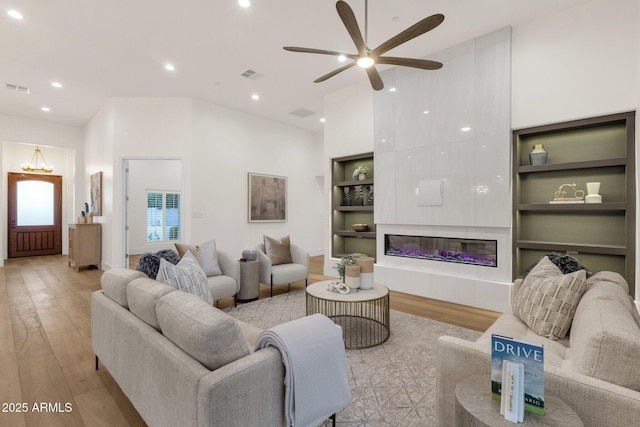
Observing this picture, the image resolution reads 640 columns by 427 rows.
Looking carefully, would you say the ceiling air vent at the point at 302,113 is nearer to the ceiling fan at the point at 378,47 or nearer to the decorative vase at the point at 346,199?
the decorative vase at the point at 346,199

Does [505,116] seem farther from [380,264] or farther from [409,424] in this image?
[409,424]

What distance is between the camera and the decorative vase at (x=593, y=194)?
3.37 metres

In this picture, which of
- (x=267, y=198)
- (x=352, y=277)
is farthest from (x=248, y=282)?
(x=267, y=198)

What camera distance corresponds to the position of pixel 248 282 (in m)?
4.21

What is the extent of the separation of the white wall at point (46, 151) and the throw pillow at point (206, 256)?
6.14 metres

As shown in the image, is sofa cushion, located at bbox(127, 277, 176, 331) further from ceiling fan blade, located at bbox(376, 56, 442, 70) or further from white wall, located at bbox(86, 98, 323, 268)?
white wall, located at bbox(86, 98, 323, 268)

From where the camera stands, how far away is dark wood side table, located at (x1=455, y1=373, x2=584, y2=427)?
1051 mm

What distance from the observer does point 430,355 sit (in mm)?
2709

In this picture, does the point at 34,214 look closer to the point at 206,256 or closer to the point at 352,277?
the point at 206,256

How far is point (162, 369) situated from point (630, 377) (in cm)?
187

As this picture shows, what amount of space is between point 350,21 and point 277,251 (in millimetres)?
3233

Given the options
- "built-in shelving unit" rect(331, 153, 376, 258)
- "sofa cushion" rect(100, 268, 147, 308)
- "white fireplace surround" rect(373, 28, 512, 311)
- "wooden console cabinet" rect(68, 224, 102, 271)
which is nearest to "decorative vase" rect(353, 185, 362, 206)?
"built-in shelving unit" rect(331, 153, 376, 258)

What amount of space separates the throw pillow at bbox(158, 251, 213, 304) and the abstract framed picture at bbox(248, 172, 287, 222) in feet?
14.9

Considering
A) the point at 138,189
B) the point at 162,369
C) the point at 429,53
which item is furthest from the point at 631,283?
the point at 138,189
